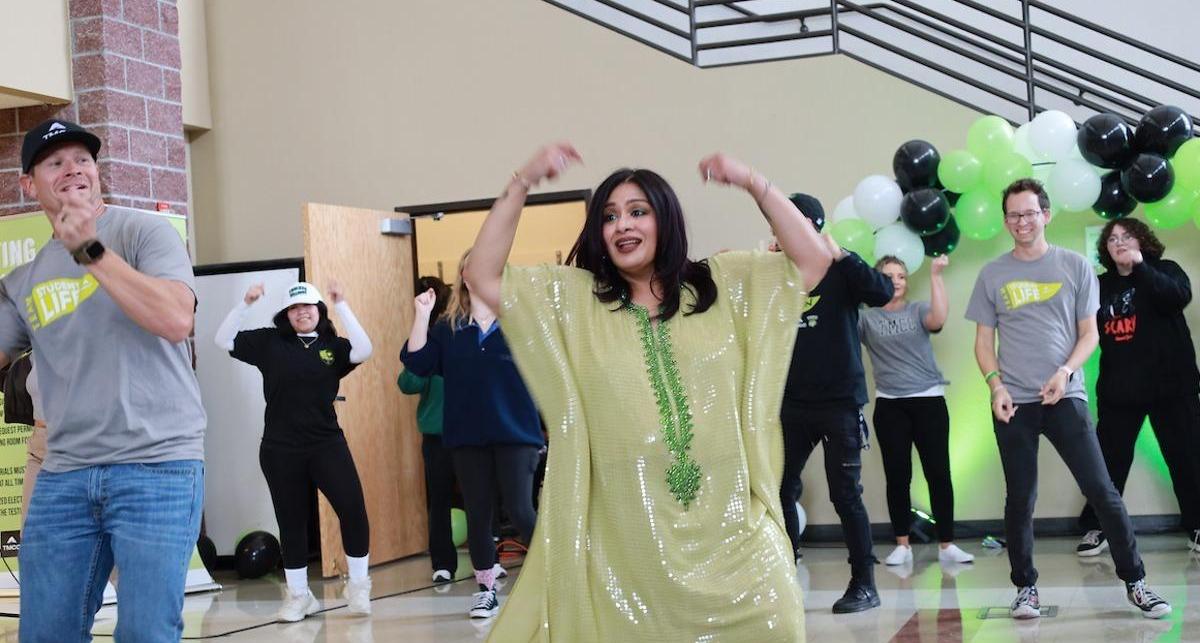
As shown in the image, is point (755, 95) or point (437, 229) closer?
point (755, 95)

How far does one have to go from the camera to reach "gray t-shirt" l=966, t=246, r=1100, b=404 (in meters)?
5.06

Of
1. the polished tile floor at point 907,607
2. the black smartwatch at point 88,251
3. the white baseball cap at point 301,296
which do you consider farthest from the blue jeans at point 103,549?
the white baseball cap at point 301,296

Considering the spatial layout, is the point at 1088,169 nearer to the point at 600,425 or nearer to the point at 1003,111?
the point at 1003,111

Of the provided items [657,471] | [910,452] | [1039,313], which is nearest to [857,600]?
[1039,313]

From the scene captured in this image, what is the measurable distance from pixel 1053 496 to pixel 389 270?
14.2 ft

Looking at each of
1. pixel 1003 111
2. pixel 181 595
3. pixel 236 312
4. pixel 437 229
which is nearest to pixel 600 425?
pixel 181 595

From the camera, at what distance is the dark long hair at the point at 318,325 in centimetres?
620

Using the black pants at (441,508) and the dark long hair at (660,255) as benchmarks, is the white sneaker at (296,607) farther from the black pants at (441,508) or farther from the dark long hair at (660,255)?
the dark long hair at (660,255)

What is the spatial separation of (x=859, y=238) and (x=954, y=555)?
1.80 meters

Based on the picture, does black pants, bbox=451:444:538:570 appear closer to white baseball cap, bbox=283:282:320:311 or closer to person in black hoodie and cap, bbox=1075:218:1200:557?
white baseball cap, bbox=283:282:320:311

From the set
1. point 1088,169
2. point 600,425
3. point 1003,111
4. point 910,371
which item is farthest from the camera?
point 1003,111

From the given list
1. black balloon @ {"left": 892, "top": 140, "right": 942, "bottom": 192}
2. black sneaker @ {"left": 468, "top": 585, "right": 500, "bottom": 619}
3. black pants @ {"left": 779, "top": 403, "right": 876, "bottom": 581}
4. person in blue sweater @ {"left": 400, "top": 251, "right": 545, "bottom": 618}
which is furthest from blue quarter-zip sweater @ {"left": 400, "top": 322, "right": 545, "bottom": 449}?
black balloon @ {"left": 892, "top": 140, "right": 942, "bottom": 192}

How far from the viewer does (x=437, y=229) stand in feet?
34.9

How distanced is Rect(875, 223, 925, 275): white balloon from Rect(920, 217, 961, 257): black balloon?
10 centimetres
